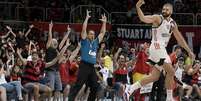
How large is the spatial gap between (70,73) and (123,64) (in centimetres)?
167

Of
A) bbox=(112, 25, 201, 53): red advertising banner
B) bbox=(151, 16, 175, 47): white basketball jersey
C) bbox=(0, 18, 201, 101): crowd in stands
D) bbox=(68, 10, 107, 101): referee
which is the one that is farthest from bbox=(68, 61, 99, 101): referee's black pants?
bbox=(112, 25, 201, 53): red advertising banner

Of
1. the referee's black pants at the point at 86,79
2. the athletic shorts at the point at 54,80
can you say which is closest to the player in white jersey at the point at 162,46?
the referee's black pants at the point at 86,79

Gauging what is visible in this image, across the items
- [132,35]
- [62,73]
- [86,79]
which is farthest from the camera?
[132,35]

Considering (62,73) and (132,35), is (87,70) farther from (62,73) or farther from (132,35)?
(132,35)

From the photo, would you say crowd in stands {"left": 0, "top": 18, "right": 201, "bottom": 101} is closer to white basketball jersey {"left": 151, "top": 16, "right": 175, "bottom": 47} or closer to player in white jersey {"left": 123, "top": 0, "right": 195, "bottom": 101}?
player in white jersey {"left": 123, "top": 0, "right": 195, "bottom": 101}

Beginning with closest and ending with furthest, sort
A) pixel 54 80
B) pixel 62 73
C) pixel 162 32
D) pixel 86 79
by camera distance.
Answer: pixel 162 32 → pixel 86 79 → pixel 54 80 → pixel 62 73

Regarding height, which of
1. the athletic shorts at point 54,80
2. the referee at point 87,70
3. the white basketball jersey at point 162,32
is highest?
the white basketball jersey at point 162,32

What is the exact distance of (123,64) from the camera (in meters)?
18.9

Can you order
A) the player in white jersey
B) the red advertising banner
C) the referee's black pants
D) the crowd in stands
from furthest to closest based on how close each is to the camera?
the red advertising banner < the crowd in stands < the referee's black pants < the player in white jersey

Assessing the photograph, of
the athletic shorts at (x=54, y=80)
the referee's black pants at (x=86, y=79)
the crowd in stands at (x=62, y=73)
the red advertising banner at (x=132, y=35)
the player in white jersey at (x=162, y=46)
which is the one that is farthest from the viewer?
the red advertising banner at (x=132, y=35)

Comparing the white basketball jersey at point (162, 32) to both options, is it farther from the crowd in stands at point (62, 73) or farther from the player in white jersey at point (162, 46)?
the crowd in stands at point (62, 73)

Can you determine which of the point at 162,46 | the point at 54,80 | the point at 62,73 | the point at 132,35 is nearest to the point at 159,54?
the point at 162,46

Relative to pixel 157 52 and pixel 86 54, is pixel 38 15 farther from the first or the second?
pixel 157 52

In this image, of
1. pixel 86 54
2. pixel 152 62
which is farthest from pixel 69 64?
pixel 152 62
